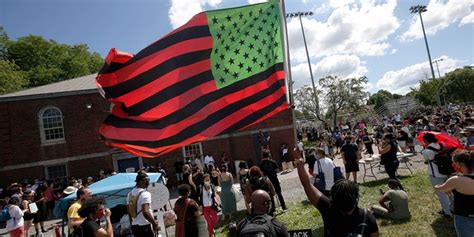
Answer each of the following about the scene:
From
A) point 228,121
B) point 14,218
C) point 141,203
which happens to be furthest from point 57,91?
point 228,121

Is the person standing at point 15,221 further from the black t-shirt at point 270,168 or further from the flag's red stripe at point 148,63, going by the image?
the black t-shirt at point 270,168

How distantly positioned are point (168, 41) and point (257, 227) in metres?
3.53

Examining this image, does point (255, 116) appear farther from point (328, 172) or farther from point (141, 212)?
point (328, 172)

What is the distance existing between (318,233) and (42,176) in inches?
718

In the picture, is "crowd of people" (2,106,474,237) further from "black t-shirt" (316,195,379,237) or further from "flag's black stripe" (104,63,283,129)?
"flag's black stripe" (104,63,283,129)

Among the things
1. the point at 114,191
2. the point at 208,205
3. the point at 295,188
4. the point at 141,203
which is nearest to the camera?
the point at 141,203

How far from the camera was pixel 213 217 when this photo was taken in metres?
8.16

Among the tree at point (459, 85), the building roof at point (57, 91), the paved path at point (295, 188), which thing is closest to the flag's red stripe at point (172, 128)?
the paved path at point (295, 188)

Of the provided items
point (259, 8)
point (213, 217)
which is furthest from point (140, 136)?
point (213, 217)

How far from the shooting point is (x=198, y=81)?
205 inches

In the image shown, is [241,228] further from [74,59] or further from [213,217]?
[74,59]

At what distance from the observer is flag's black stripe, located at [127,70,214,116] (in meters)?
5.11

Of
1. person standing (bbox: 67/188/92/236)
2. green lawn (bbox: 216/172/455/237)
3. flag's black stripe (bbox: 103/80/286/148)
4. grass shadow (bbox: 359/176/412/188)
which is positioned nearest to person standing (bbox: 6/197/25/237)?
person standing (bbox: 67/188/92/236)

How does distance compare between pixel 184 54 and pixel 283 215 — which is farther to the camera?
pixel 283 215
